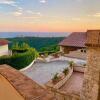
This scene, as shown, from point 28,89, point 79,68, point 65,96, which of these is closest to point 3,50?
point 79,68

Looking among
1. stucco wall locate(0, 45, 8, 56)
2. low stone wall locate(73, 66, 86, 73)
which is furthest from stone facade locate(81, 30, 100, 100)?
stucco wall locate(0, 45, 8, 56)

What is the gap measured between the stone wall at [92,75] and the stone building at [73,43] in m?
19.4

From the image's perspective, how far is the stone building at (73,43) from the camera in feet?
89.6

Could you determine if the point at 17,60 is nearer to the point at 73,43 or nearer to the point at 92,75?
the point at 92,75

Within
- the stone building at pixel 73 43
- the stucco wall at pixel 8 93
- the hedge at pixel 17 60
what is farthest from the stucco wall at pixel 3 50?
the stucco wall at pixel 8 93

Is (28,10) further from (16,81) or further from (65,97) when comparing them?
(16,81)

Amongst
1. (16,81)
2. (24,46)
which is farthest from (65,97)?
(24,46)

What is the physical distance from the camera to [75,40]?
29125mm

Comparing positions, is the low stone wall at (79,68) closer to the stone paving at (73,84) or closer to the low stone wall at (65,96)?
the stone paving at (73,84)

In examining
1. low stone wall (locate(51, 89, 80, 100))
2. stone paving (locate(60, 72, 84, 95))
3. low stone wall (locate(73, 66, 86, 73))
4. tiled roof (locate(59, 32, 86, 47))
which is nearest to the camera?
low stone wall (locate(51, 89, 80, 100))

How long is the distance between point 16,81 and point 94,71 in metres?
4.28

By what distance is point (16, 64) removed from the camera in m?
17.4

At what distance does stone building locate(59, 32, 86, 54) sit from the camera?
1075 inches

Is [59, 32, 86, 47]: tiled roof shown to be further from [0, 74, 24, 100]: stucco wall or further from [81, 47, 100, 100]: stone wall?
[0, 74, 24, 100]: stucco wall
